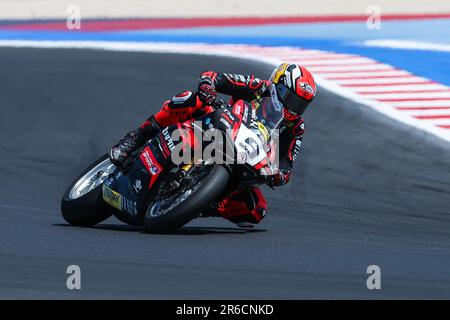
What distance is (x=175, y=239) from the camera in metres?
9.02

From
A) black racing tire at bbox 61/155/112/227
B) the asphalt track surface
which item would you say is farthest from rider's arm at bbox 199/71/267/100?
black racing tire at bbox 61/155/112/227

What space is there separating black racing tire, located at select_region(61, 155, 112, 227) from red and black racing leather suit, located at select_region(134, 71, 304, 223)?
0.67 meters

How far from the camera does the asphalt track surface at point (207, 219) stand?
746cm

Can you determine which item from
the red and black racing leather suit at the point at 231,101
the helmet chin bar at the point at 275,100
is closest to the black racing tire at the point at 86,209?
the red and black racing leather suit at the point at 231,101

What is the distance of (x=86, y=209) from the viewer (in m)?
9.83

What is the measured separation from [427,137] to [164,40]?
8.50 meters

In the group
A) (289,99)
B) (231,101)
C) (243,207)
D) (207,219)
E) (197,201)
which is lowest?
(197,201)

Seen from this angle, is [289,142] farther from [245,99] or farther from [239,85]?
[239,85]

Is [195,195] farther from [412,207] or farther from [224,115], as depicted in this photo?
[412,207]

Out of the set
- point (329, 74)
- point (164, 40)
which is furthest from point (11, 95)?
point (164, 40)

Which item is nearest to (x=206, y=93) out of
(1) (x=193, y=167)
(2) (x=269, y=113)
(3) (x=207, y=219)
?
(2) (x=269, y=113)

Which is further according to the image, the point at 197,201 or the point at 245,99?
the point at 245,99

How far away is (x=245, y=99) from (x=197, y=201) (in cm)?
127

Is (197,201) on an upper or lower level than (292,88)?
lower
